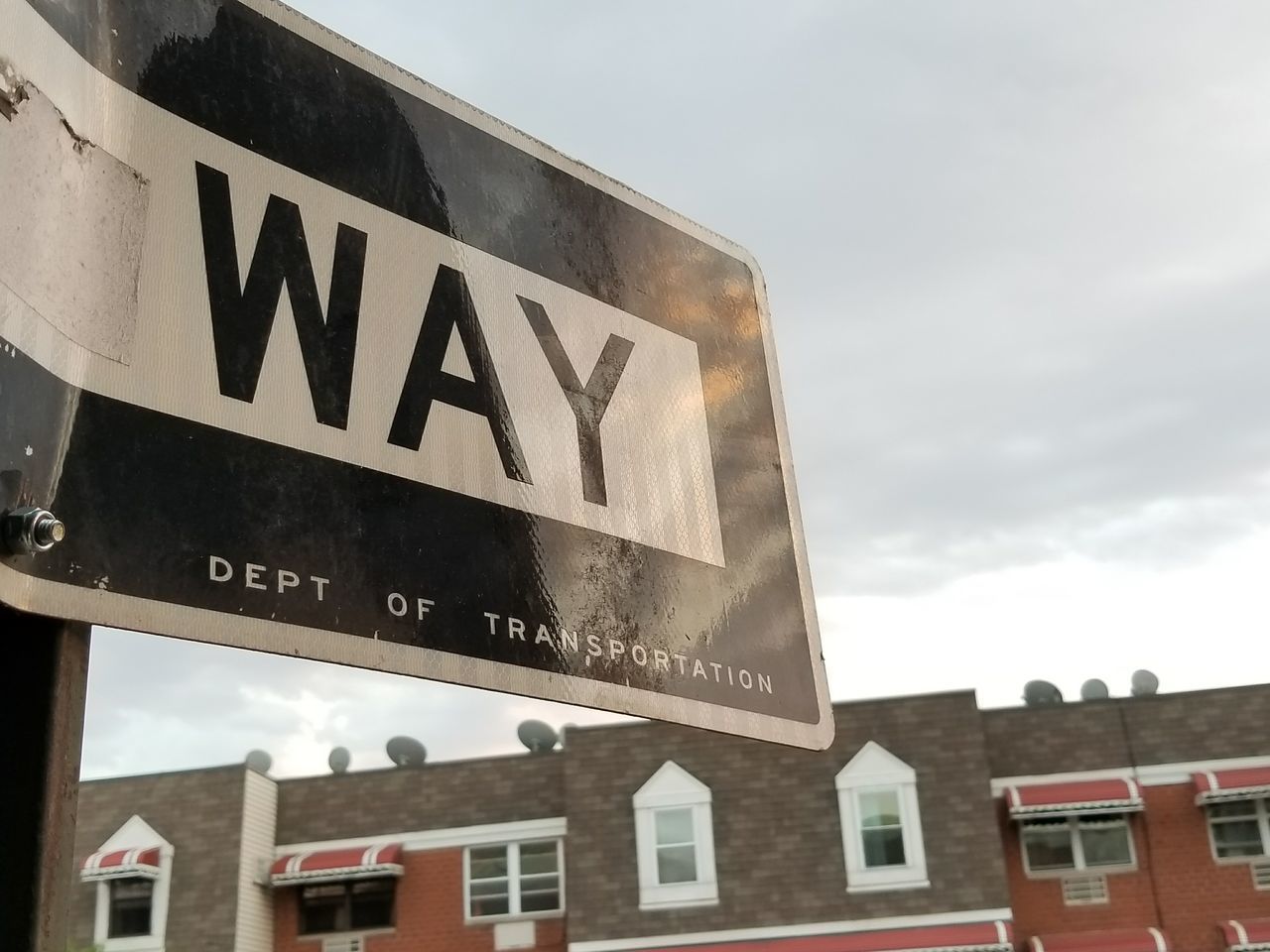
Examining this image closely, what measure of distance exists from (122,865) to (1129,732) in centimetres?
1914

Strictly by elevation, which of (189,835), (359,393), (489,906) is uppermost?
(189,835)

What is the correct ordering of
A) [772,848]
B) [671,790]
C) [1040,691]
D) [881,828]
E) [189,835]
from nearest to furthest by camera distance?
1. [881,828]
2. [772,848]
3. [671,790]
4. [189,835]
5. [1040,691]

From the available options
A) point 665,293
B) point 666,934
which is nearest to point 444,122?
point 665,293

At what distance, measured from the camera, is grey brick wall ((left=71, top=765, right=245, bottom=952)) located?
83.0 ft

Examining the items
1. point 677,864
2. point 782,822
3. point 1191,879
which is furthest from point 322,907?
point 1191,879

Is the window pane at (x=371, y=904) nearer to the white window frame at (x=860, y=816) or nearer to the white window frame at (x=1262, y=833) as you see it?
the white window frame at (x=860, y=816)

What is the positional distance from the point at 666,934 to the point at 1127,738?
9210 mm

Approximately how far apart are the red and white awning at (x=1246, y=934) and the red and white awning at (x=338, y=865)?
15059 mm

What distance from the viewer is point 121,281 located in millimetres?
1314

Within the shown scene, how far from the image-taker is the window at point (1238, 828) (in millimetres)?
23828

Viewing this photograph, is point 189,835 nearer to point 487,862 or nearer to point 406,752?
point 406,752

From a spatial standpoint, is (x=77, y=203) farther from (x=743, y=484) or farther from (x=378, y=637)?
(x=743, y=484)

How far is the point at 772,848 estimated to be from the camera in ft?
78.2

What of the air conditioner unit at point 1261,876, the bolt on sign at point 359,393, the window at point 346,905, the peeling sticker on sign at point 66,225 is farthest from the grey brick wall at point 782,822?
the peeling sticker on sign at point 66,225
